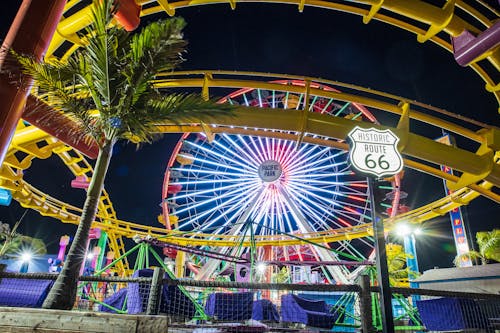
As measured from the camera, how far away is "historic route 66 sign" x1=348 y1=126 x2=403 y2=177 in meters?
3.46

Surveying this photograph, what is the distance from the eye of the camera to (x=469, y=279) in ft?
23.8

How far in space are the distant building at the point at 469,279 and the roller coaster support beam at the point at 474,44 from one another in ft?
16.5

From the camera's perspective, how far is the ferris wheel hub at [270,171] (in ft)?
55.0

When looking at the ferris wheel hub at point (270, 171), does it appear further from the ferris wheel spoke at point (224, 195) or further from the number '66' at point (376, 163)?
the number '66' at point (376, 163)

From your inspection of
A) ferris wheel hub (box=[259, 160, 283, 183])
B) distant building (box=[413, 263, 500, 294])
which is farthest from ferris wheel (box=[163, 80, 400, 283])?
distant building (box=[413, 263, 500, 294])

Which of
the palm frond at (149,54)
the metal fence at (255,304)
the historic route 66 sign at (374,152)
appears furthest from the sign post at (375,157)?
the palm frond at (149,54)

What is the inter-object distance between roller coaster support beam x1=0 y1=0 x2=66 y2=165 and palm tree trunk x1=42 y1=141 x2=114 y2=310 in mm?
880

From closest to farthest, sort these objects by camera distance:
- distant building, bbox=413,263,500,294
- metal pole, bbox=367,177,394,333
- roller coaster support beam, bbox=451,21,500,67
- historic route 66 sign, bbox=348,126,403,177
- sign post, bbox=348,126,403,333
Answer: metal pole, bbox=367,177,394,333
sign post, bbox=348,126,403,333
historic route 66 sign, bbox=348,126,403,177
roller coaster support beam, bbox=451,21,500,67
distant building, bbox=413,263,500,294

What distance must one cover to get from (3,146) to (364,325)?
156 inches

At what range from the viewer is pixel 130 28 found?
4492mm

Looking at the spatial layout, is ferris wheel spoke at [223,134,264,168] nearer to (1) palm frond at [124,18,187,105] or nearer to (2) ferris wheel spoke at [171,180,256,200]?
(2) ferris wheel spoke at [171,180,256,200]

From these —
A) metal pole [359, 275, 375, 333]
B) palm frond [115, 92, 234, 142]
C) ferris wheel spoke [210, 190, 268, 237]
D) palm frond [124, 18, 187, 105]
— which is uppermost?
ferris wheel spoke [210, 190, 268, 237]

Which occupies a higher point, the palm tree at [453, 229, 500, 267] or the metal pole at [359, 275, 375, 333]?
the palm tree at [453, 229, 500, 267]

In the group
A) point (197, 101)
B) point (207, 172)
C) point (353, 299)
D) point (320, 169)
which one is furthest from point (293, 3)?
point (207, 172)
